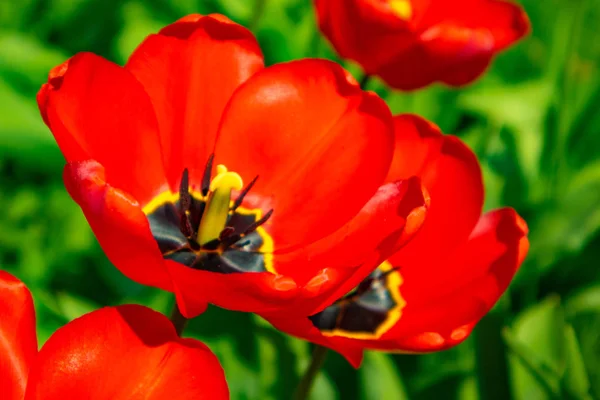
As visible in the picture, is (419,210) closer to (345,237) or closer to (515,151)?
(345,237)

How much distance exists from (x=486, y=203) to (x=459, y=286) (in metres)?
1.16

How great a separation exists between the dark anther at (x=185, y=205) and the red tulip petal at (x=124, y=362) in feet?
1.30

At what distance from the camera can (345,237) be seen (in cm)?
117

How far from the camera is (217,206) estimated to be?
3.99 ft

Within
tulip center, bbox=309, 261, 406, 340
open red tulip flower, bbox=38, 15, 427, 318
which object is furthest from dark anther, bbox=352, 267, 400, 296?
open red tulip flower, bbox=38, 15, 427, 318

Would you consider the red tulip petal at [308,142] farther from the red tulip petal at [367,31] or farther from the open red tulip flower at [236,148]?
the red tulip petal at [367,31]

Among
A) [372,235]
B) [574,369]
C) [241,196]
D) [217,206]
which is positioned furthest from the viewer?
[574,369]

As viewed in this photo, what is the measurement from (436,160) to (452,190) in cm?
5

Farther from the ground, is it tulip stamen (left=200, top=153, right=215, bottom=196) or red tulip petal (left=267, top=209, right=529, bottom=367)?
tulip stamen (left=200, top=153, right=215, bottom=196)

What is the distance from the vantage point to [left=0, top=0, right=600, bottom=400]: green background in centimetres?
171

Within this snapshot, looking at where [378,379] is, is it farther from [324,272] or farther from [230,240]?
[324,272]

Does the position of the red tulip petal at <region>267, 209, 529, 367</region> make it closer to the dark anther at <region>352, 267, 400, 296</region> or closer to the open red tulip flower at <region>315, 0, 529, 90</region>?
the dark anther at <region>352, 267, 400, 296</region>

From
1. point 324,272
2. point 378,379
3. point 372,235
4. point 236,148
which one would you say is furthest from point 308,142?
point 378,379

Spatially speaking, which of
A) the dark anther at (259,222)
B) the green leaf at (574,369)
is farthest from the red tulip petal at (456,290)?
the green leaf at (574,369)
